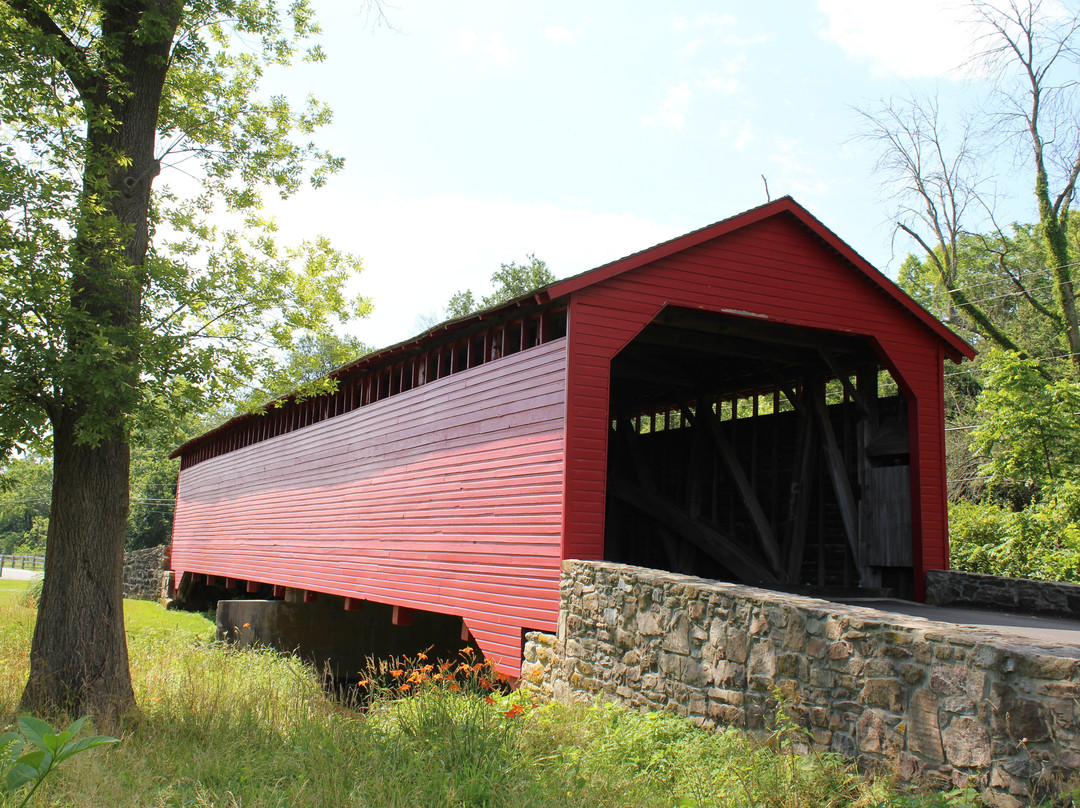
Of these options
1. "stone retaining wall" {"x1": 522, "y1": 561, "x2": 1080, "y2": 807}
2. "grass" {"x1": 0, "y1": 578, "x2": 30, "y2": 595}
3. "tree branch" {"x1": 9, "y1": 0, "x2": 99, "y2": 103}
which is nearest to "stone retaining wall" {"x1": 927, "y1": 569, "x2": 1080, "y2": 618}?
"stone retaining wall" {"x1": 522, "y1": 561, "x2": 1080, "y2": 807}

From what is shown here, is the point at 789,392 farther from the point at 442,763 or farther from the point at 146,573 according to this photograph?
the point at 146,573

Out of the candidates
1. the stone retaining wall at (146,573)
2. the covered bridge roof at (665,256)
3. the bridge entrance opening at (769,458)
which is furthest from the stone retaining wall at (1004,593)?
the stone retaining wall at (146,573)

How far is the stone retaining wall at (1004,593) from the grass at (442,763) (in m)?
5.14

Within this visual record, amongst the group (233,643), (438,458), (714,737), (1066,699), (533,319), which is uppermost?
(533,319)

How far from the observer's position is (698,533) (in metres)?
13.8

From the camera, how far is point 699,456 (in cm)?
1449

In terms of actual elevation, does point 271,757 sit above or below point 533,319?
below

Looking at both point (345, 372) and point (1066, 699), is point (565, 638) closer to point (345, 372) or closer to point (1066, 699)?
point (1066, 699)

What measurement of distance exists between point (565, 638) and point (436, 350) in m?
5.11

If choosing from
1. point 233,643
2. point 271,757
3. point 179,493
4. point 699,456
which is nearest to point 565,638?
point 271,757

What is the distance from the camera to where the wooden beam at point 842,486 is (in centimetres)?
1140

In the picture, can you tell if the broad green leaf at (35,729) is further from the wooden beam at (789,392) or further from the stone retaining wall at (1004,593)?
the wooden beam at (789,392)

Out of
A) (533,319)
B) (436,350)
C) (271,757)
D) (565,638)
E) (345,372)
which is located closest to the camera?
(271,757)

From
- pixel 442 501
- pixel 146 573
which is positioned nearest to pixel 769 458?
pixel 442 501
